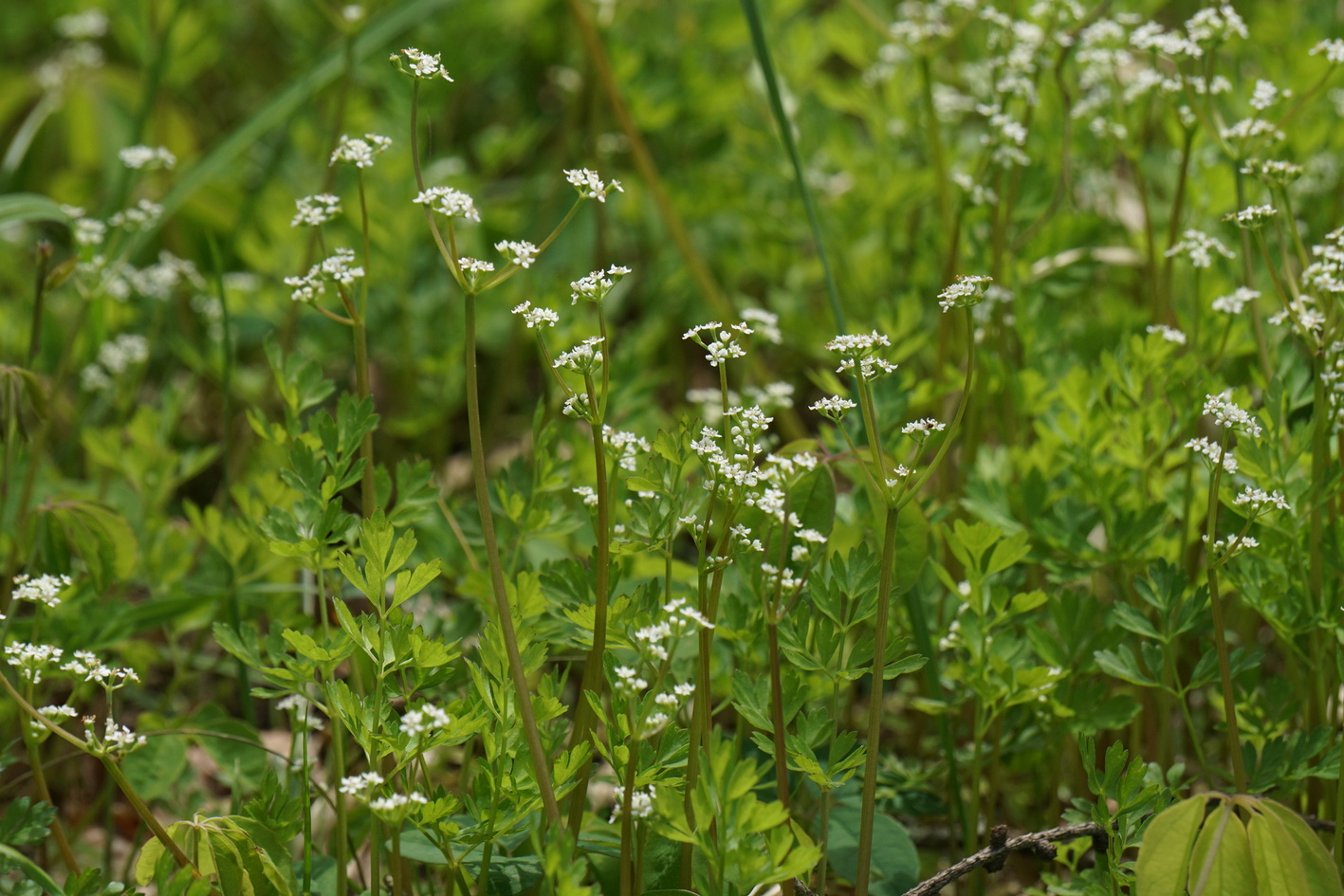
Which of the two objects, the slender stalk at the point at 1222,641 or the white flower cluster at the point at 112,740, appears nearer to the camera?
the white flower cluster at the point at 112,740

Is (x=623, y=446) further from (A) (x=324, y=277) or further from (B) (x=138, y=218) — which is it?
(B) (x=138, y=218)

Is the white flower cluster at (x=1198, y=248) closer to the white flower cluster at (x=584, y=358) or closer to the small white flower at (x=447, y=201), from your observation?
the white flower cluster at (x=584, y=358)

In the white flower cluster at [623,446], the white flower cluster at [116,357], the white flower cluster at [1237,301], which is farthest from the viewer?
the white flower cluster at [116,357]

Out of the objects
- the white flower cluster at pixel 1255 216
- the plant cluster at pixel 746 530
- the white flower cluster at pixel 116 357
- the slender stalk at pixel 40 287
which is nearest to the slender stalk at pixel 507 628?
the plant cluster at pixel 746 530

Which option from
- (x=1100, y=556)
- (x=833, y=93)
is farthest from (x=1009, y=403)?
(x=833, y=93)

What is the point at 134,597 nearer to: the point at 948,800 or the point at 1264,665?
the point at 948,800

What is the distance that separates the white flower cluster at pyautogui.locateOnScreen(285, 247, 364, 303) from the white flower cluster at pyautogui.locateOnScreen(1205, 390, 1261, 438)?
3.68 feet

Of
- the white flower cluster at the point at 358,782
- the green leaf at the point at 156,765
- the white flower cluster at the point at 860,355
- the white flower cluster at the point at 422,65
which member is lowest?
the white flower cluster at the point at 358,782

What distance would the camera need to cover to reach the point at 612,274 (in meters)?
1.37

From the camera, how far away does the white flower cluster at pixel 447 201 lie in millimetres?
1328

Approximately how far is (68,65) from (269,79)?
0.81 meters

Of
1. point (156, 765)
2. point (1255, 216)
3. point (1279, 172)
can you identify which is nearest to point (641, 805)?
point (156, 765)

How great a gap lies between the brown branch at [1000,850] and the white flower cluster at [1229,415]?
0.56 metres

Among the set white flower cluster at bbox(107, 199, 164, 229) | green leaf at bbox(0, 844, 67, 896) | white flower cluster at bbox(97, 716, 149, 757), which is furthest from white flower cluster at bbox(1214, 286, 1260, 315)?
white flower cluster at bbox(107, 199, 164, 229)
